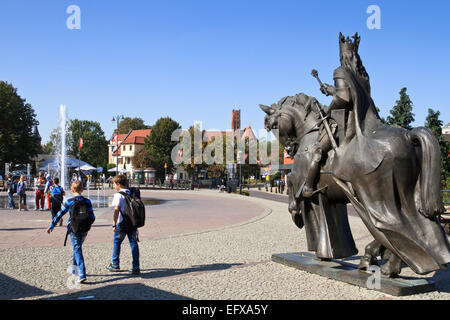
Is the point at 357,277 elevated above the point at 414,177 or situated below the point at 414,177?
below

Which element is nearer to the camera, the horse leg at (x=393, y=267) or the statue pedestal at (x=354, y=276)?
the statue pedestal at (x=354, y=276)

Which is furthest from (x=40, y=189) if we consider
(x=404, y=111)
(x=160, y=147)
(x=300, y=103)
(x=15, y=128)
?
(x=160, y=147)

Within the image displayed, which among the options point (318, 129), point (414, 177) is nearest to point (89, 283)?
point (318, 129)

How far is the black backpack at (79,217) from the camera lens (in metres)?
6.04

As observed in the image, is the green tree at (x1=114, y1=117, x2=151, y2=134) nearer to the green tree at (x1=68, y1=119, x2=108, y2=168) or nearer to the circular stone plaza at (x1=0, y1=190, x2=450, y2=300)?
the green tree at (x1=68, y1=119, x2=108, y2=168)

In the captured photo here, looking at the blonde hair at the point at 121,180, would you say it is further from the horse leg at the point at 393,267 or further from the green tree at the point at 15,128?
the green tree at the point at 15,128

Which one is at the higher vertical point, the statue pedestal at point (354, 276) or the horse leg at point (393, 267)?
the horse leg at point (393, 267)

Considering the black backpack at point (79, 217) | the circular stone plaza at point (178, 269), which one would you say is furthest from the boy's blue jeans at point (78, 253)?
the circular stone plaza at point (178, 269)

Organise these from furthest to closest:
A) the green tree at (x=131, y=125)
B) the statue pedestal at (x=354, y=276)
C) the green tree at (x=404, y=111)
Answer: the green tree at (x=131, y=125)
the green tree at (x=404, y=111)
the statue pedestal at (x=354, y=276)

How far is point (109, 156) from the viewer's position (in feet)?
357

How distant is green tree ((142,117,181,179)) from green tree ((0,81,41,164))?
19.8 m

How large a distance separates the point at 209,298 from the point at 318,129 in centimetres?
340

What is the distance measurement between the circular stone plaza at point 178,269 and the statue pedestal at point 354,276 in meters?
0.10
